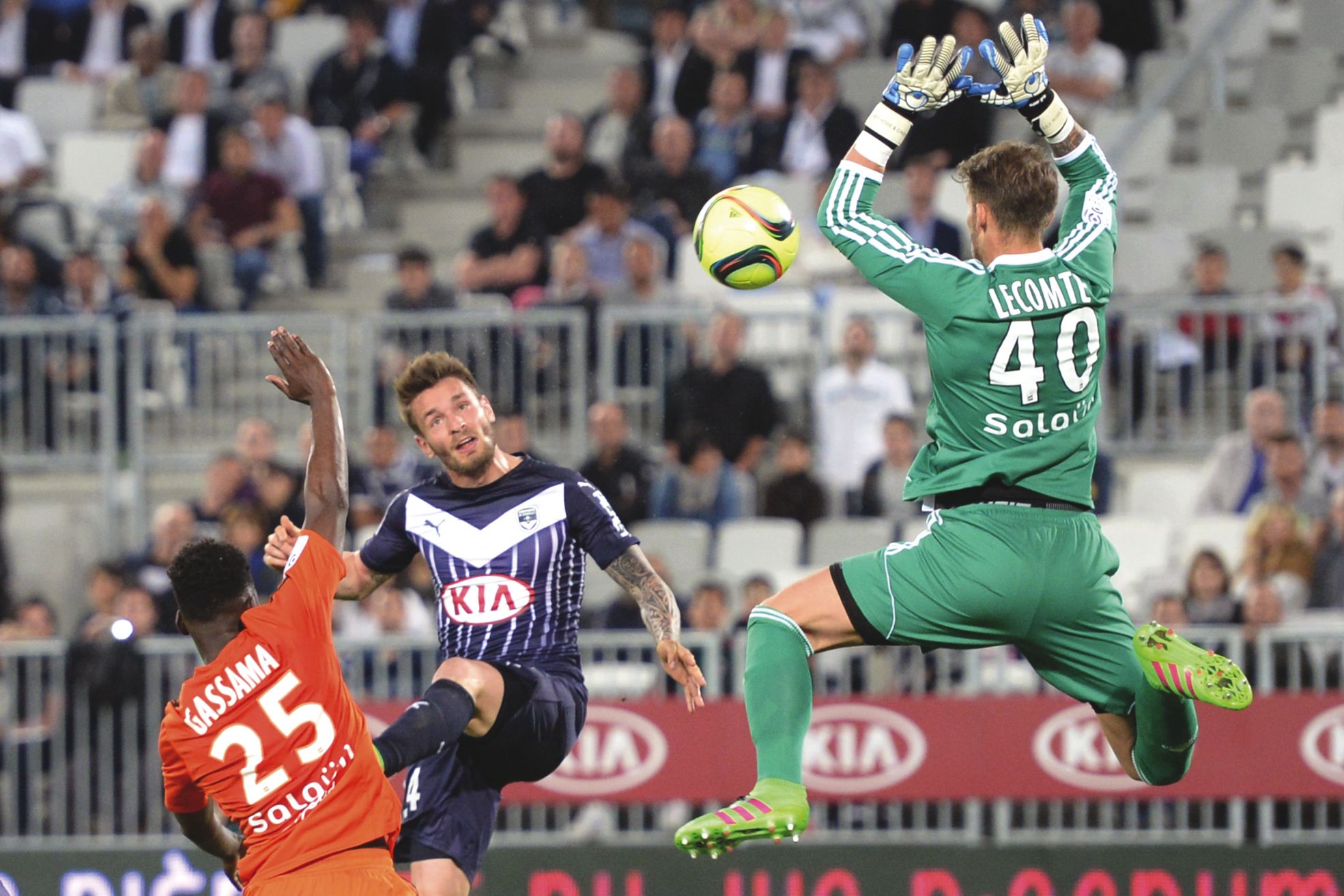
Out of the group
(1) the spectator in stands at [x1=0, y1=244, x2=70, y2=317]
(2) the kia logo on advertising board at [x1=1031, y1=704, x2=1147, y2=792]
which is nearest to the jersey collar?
(2) the kia logo on advertising board at [x1=1031, y1=704, x2=1147, y2=792]

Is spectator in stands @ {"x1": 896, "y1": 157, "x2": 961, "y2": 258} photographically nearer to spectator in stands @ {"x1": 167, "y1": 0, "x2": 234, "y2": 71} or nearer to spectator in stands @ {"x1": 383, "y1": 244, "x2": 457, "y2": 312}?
spectator in stands @ {"x1": 383, "y1": 244, "x2": 457, "y2": 312}

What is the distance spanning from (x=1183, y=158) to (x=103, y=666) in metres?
8.78

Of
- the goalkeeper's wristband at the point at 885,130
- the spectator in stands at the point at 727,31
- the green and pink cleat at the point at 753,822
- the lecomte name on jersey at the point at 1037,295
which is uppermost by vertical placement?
the spectator in stands at the point at 727,31

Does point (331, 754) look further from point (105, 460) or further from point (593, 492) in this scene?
point (105, 460)

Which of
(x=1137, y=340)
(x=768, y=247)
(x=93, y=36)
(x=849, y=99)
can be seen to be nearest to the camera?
(x=768, y=247)

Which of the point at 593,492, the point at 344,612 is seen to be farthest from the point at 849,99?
the point at 593,492

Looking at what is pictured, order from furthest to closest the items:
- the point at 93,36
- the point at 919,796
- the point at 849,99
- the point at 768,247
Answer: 1. the point at 93,36
2. the point at 849,99
3. the point at 919,796
4. the point at 768,247

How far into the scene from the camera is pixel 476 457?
7.86 metres

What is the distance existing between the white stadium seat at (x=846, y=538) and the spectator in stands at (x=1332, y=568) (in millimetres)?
2410

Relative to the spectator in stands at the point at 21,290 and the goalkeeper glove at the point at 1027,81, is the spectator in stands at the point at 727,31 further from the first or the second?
the goalkeeper glove at the point at 1027,81

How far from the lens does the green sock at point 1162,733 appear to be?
23.7ft

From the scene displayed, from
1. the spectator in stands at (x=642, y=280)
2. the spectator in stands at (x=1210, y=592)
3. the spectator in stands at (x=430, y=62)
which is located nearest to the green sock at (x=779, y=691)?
the spectator in stands at (x=1210, y=592)

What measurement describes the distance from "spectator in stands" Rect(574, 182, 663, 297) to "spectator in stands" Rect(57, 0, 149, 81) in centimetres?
562

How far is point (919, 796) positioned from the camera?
1172 cm
